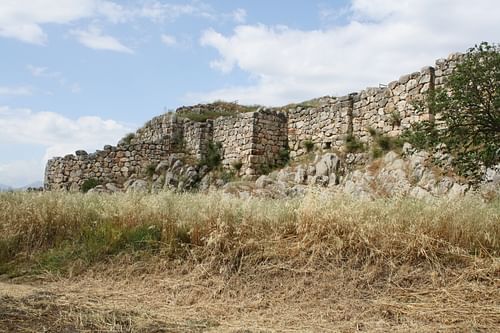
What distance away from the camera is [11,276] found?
712cm

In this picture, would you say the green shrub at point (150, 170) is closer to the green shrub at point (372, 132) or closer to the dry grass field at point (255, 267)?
the green shrub at point (372, 132)

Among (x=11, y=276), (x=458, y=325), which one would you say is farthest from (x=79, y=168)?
(x=458, y=325)

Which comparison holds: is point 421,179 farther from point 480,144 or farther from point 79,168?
point 79,168

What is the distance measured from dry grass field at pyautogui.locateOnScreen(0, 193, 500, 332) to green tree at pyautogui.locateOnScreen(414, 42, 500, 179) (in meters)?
2.43

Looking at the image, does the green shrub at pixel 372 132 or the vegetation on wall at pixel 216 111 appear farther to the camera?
the vegetation on wall at pixel 216 111

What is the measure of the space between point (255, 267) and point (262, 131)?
11.6 metres

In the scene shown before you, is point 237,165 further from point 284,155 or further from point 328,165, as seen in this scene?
point 328,165

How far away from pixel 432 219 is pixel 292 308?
2174 millimetres

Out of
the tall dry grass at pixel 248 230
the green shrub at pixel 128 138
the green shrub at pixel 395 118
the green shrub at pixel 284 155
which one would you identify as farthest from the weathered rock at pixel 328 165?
the green shrub at pixel 128 138

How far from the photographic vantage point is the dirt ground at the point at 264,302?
4703mm

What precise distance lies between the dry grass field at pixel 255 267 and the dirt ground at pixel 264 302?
0.02m

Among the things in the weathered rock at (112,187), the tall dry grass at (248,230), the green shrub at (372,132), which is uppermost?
the green shrub at (372,132)

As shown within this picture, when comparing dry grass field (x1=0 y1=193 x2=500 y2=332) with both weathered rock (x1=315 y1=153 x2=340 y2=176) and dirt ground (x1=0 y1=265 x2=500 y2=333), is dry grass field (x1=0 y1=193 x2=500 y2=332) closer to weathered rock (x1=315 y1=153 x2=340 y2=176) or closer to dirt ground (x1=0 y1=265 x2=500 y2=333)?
dirt ground (x1=0 y1=265 x2=500 y2=333)

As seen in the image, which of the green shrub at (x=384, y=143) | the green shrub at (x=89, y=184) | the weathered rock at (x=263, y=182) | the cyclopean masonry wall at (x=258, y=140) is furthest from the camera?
the green shrub at (x=89, y=184)
